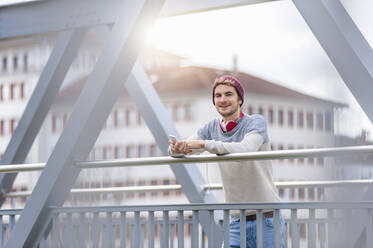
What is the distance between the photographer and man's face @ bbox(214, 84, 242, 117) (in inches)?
131

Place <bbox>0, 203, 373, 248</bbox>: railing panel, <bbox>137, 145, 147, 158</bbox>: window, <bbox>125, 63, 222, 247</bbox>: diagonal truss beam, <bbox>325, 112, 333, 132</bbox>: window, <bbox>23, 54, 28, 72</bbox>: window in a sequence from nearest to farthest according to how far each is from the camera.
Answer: <bbox>325, 112, 333, 132</bbox>: window < <bbox>0, 203, 373, 248</bbox>: railing panel < <bbox>125, 63, 222, 247</bbox>: diagonal truss beam < <bbox>23, 54, 28, 72</bbox>: window < <bbox>137, 145, 147, 158</bbox>: window

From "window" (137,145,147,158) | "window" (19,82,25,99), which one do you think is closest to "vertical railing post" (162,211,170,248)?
"window" (19,82,25,99)

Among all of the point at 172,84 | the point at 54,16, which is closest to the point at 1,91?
the point at 172,84

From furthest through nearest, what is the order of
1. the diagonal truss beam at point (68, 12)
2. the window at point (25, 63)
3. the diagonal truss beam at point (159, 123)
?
the window at point (25, 63), the diagonal truss beam at point (159, 123), the diagonal truss beam at point (68, 12)

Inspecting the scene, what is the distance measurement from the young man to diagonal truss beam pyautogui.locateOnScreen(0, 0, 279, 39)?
3.24 feet

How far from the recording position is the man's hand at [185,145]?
10.3 ft

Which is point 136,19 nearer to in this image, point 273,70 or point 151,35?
point 151,35

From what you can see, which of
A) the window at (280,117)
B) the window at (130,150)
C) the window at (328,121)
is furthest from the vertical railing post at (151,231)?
the window at (280,117)

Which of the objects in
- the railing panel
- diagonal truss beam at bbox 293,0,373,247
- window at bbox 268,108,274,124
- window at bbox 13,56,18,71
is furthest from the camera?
window at bbox 268,108,274,124

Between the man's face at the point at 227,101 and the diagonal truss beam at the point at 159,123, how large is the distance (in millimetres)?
1819

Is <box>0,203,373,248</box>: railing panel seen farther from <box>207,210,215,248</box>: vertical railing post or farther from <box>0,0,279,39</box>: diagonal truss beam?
<box>0,0,279,39</box>: diagonal truss beam

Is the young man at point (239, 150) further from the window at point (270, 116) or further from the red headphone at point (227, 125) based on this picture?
the window at point (270, 116)

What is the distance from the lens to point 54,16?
14.8 ft

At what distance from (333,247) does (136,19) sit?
2.58 m
